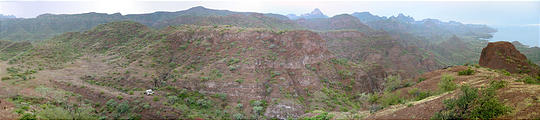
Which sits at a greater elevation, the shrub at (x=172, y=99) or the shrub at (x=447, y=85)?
the shrub at (x=447, y=85)

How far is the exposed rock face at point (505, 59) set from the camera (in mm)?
30344

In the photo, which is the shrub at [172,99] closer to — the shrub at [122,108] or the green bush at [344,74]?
the shrub at [122,108]

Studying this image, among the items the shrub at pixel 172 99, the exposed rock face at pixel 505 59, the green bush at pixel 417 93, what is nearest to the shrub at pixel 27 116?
the shrub at pixel 172 99

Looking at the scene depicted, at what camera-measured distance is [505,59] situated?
31.7m

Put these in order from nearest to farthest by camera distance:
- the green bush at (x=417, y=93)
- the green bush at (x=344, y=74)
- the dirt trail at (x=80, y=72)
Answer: the green bush at (x=417, y=93)
the dirt trail at (x=80, y=72)
the green bush at (x=344, y=74)

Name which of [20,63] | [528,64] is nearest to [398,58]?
[528,64]

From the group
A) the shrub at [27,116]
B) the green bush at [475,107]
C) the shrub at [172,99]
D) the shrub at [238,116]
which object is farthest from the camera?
the shrub at [172,99]

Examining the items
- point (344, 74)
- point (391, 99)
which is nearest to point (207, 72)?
point (344, 74)

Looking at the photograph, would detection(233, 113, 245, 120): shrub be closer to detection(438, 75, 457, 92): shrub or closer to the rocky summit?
the rocky summit

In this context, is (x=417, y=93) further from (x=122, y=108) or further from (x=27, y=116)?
(x=27, y=116)

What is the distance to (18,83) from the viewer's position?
28.1 meters

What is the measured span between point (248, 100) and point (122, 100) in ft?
55.5

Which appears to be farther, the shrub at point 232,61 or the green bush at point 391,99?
the shrub at point 232,61

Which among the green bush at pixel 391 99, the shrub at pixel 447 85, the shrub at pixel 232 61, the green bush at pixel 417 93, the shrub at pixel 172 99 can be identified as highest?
the shrub at pixel 232 61
